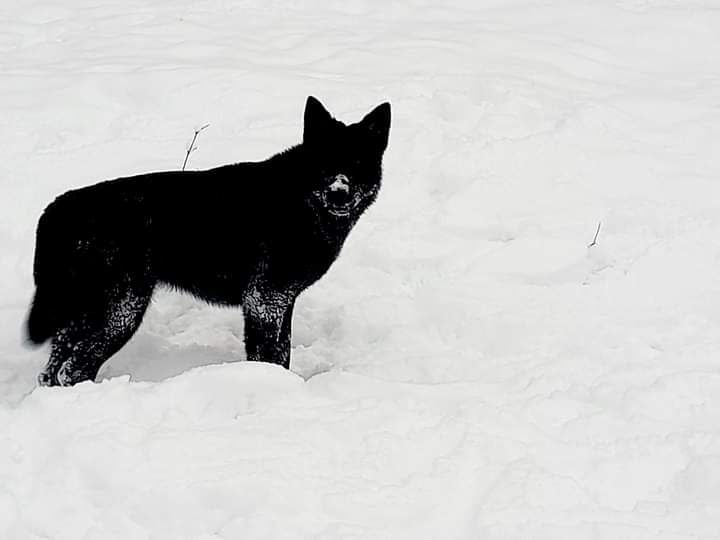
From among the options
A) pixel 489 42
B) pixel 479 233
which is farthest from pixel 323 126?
pixel 489 42

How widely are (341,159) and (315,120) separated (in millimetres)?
247

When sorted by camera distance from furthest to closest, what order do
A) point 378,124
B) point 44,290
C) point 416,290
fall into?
point 416,290, point 378,124, point 44,290

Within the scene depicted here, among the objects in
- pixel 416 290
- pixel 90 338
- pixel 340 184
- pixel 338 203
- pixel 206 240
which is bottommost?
pixel 416 290

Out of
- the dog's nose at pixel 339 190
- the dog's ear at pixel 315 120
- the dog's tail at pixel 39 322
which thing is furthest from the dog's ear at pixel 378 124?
the dog's tail at pixel 39 322

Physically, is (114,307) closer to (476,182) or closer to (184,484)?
(184,484)

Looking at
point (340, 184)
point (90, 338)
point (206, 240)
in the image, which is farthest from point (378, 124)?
point (90, 338)

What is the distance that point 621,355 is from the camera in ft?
15.5

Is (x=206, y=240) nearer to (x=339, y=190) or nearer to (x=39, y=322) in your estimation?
(x=339, y=190)

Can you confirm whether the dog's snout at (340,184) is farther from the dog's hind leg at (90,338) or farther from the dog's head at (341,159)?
the dog's hind leg at (90,338)

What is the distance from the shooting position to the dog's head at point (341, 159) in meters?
4.54

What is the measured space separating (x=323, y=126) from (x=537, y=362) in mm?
1711

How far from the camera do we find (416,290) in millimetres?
5621

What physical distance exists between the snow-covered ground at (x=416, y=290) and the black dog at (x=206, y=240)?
45cm

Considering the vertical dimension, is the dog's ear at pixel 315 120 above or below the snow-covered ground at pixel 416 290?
above
